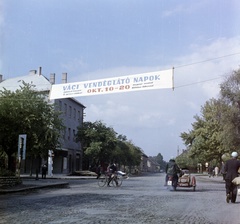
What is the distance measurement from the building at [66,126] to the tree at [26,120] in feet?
63.5

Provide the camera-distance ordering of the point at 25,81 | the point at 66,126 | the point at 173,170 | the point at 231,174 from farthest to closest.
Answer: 1. the point at 66,126
2. the point at 25,81
3. the point at 173,170
4. the point at 231,174

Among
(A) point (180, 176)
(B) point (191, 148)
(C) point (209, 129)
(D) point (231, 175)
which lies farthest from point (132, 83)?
(B) point (191, 148)

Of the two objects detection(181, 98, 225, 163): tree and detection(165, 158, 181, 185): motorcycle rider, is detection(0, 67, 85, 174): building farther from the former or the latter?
detection(165, 158, 181, 185): motorcycle rider

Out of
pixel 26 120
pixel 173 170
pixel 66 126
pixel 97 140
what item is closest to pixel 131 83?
pixel 173 170

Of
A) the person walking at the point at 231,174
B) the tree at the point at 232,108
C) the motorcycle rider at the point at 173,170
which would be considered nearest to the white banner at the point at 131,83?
the person walking at the point at 231,174

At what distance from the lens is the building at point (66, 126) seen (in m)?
49.0

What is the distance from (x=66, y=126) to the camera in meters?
51.5

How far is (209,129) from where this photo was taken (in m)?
52.4

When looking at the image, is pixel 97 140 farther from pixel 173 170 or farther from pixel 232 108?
pixel 173 170

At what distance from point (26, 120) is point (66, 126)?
28.6 meters

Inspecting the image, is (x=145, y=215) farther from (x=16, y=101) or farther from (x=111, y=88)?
(x=16, y=101)

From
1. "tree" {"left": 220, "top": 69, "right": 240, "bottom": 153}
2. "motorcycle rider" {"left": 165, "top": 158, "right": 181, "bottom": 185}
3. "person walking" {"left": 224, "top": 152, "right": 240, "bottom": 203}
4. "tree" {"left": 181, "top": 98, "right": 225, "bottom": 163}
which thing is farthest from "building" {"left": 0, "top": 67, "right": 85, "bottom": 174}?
"person walking" {"left": 224, "top": 152, "right": 240, "bottom": 203}

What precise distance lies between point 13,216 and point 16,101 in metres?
15.0

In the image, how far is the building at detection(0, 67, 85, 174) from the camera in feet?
161
